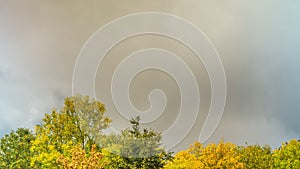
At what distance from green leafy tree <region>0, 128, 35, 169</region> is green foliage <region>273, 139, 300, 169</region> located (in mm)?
36761

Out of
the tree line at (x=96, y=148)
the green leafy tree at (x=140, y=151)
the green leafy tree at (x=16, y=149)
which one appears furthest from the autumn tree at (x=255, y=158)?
the green leafy tree at (x=16, y=149)

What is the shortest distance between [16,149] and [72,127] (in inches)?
583

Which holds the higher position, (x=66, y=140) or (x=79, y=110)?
(x=79, y=110)

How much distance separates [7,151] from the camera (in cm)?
5338

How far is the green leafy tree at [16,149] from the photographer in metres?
51.2

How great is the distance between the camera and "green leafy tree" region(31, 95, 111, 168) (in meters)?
43.5

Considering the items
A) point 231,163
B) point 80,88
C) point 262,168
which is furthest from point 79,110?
point 262,168

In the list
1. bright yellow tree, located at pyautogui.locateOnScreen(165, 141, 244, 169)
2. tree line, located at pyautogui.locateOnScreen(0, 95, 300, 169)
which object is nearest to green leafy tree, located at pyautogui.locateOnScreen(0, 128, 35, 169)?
tree line, located at pyautogui.locateOnScreen(0, 95, 300, 169)

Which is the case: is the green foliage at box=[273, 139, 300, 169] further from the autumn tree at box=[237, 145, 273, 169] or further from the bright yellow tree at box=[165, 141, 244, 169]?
the bright yellow tree at box=[165, 141, 244, 169]

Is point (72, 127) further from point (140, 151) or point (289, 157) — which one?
point (289, 157)

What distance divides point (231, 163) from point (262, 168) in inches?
303

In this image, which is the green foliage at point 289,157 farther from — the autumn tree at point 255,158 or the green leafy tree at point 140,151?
the green leafy tree at point 140,151

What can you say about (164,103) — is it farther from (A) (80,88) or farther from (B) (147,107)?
(A) (80,88)

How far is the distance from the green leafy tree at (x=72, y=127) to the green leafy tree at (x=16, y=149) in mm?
7001
